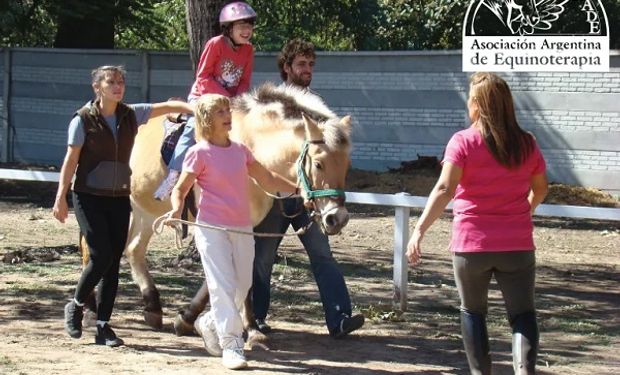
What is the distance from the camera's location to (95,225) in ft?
23.0

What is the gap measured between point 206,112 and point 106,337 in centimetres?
177

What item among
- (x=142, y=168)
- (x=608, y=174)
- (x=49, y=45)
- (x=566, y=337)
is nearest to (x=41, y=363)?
(x=142, y=168)

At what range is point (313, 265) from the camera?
771cm

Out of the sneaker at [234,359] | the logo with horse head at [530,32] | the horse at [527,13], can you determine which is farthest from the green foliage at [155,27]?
the sneaker at [234,359]

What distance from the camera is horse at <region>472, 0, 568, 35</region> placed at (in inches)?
793

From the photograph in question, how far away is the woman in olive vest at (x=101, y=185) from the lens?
275 inches

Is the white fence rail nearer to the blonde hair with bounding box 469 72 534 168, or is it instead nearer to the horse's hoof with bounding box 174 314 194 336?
the horse's hoof with bounding box 174 314 194 336

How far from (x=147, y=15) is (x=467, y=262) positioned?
18.4 meters

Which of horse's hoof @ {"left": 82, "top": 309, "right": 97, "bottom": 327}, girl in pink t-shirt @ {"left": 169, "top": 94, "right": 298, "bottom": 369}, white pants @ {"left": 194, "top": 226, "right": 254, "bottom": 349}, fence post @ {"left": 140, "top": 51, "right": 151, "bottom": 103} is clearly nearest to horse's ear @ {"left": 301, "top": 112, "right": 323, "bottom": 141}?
girl in pink t-shirt @ {"left": 169, "top": 94, "right": 298, "bottom": 369}

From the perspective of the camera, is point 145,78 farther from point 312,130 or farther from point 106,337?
point 312,130

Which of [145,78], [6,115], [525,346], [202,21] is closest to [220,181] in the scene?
[525,346]

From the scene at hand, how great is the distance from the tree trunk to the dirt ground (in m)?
2.22

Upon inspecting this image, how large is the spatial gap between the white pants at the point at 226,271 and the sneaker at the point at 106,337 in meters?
0.90

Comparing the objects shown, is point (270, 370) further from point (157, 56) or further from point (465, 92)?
point (157, 56)
